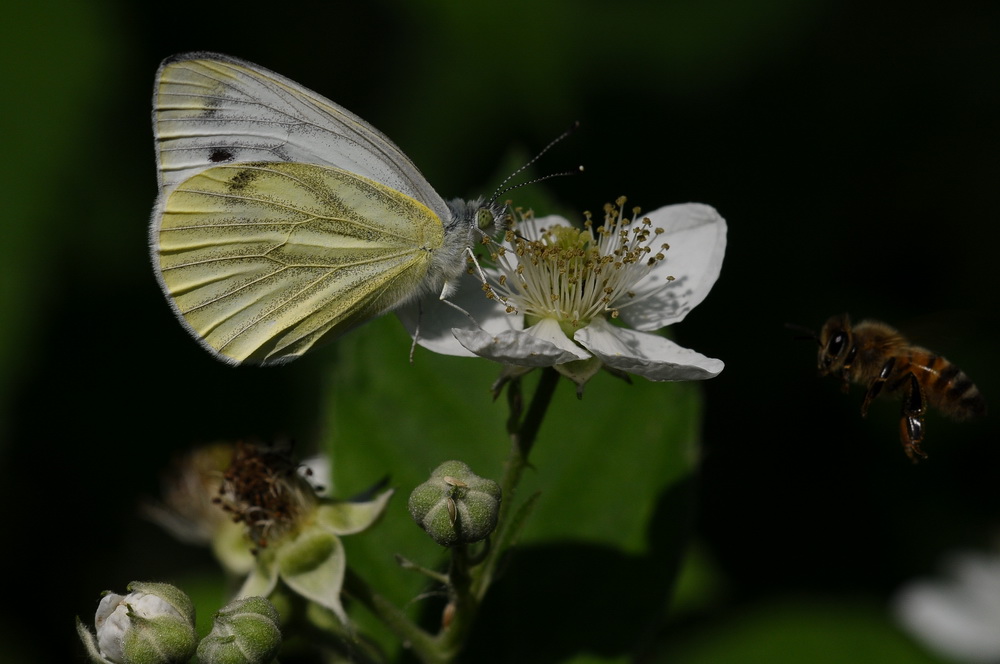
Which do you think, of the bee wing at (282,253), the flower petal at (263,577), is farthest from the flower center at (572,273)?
the flower petal at (263,577)

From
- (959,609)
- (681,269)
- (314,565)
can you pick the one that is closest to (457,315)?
(681,269)

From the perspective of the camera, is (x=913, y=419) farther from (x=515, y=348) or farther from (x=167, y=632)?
(x=167, y=632)

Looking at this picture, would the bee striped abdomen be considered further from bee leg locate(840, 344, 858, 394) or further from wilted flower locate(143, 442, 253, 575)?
wilted flower locate(143, 442, 253, 575)

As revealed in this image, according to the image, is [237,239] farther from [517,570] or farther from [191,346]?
[191,346]

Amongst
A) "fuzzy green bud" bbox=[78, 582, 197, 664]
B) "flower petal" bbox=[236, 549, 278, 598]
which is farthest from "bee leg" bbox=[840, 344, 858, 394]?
"fuzzy green bud" bbox=[78, 582, 197, 664]

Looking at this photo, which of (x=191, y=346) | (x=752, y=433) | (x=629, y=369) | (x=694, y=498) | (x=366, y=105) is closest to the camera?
(x=629, y=369)

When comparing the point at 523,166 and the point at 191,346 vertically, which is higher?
the point at 523,166

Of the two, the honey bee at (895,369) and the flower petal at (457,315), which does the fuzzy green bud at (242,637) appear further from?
the honey bee at (895,369)

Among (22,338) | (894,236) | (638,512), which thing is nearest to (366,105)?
Answer: (22,338)
